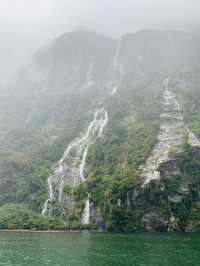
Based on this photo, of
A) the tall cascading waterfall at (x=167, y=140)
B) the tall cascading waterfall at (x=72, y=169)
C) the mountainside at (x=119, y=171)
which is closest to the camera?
the mountainside at (x=119, y=171)

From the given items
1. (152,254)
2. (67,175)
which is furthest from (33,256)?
(67,175)

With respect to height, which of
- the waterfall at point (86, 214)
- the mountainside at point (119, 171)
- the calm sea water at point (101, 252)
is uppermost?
the mountainside at point (119, 171)

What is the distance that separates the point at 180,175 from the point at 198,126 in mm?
35461

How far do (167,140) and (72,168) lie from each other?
33.8m

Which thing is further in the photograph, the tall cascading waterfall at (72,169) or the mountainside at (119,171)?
the tall cascading waterfall at (72,169)

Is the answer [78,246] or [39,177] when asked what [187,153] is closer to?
[39,177]

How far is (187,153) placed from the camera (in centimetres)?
13750

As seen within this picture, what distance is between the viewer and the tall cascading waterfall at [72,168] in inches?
5527

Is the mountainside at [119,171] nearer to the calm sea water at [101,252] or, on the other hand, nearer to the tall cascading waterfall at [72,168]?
the tall cascading waterfall at [72,168]

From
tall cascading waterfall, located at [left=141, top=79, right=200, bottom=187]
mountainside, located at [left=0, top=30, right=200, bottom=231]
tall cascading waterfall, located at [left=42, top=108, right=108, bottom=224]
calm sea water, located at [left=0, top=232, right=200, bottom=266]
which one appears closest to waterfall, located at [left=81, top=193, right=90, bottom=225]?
tall cascading waterfall, located at [left=42, top=108, right=108, bottom=224]

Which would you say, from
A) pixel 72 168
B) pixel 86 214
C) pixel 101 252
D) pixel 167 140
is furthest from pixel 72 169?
pixel 101 252

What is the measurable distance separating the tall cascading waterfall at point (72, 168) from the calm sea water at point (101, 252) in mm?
40638

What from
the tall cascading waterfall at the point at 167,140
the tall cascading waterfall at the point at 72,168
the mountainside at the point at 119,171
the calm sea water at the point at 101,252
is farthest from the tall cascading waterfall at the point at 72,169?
the calm sea water at the point at 101,252

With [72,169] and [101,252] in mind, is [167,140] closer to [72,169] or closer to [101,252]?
[72,169]
